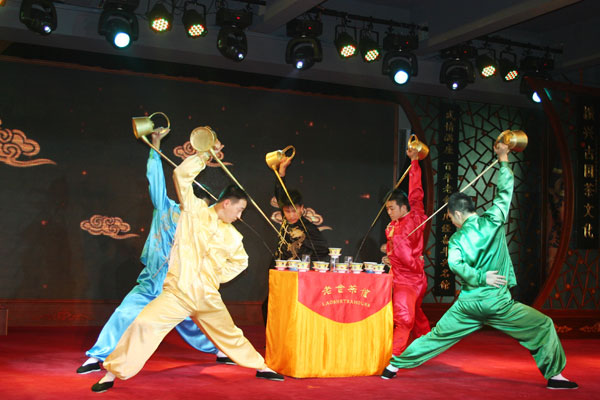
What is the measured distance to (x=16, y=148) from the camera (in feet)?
20.0

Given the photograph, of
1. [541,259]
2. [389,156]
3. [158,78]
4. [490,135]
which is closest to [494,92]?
[490,135]

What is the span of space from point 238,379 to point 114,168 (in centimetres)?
331

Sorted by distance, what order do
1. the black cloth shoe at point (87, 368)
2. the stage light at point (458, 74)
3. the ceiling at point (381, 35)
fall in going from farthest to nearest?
the stage light at point (458, 74), the ceiling at point (381, 35), the black cloth shoe at point (87, 368)

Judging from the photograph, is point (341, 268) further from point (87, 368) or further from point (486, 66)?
point (486, 66)

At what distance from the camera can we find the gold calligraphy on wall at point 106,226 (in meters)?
6.32

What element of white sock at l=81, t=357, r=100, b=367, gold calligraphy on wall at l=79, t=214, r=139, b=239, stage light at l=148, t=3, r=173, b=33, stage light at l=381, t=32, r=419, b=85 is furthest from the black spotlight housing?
white sock at l=81, t=357, r=100, b=367

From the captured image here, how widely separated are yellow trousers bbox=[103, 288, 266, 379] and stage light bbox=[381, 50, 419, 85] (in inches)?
144

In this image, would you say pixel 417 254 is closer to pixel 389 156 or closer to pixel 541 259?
pixel 389 156

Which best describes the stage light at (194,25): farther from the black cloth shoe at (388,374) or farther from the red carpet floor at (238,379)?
the black cloth shoe at (388,374)

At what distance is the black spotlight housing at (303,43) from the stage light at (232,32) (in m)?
0.49

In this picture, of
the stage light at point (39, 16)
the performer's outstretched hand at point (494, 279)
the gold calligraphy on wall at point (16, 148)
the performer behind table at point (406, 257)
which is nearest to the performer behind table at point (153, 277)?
the performer behind table at point (406, 257)

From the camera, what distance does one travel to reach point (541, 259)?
784cm

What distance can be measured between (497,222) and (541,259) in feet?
14.4

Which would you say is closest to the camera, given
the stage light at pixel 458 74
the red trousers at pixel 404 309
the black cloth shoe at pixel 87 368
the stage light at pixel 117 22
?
the black cloth shoe at pixel 87 368
